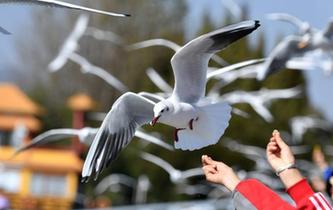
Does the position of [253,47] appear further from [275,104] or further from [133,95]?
[133,95]

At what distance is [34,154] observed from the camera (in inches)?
1045

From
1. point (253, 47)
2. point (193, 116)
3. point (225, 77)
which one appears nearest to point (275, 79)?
point (253, 47)

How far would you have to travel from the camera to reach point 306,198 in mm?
2111

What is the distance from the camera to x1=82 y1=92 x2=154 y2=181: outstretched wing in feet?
10.6

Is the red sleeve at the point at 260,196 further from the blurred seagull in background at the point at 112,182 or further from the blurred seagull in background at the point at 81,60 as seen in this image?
the blurred seagull in background at the point at 112,182

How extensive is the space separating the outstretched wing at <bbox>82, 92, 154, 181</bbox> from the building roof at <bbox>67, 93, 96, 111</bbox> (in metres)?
22.3

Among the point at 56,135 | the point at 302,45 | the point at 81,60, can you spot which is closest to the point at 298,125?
the point at 81,60

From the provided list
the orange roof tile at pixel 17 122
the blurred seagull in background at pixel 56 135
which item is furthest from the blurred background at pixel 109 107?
the blurred seagull in background at pixel 56 135

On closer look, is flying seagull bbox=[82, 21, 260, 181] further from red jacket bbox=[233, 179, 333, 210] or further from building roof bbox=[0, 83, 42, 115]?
building roof bbox=[0, 83, 42, 115]

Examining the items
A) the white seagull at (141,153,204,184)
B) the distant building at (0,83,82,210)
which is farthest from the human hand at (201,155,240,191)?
the distant building at (0,83,82,210)

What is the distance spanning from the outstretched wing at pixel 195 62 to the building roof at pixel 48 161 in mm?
22042

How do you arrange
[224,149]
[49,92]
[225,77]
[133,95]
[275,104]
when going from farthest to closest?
[49,92] < [275,104] < [224,149] < [225,77] < [133,95]

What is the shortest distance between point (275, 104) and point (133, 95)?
74.3ft

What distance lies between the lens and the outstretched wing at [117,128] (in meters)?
3.24
